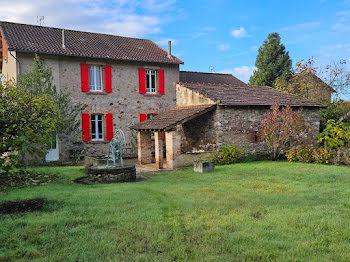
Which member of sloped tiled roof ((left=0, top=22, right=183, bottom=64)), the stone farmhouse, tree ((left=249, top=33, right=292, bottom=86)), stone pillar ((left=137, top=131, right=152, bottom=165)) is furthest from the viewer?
tree ((left=249, top=33, right=292, bottom=86))

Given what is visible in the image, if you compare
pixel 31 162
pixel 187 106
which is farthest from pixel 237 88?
pixel 31 162

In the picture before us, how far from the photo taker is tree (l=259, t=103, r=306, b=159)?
1397 cm

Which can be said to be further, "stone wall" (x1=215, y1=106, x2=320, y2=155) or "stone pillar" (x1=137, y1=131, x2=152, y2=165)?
"stone pillar" (x1=137, y1=131, x2=152, y2=165)

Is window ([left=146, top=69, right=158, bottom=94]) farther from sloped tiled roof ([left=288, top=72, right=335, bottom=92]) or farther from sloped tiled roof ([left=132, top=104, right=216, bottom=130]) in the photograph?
sloped tiled roof ([left=288, top=72, right=335, bottom=92])

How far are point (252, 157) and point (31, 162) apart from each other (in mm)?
10669

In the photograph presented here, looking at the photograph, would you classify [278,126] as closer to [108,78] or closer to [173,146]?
[173,146]

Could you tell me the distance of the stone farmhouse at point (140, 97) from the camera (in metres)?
13.9

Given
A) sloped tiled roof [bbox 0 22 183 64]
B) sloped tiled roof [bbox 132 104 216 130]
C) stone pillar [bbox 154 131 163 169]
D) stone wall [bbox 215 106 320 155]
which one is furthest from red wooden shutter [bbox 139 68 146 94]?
stone wall [bbox 215 106 320 155]

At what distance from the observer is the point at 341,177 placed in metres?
9.80

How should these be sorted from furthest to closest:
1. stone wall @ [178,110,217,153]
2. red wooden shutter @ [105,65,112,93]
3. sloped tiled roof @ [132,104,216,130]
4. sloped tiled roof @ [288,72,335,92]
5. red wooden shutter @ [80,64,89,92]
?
sloped tiled roof @ [288,72,335,92], red wooden shutter @ [105,65,112,93], red wooden shutter @ [80,64,89,92], stone wall @ [178,110,217,153], sloped tiled roof @ [132,104,216,130]

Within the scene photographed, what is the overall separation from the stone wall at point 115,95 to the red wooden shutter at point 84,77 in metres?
0.19

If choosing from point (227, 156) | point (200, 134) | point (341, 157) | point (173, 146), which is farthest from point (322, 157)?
point (173, 146)

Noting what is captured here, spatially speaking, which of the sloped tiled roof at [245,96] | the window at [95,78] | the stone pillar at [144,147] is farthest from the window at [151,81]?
the stone pillar at [144,147]

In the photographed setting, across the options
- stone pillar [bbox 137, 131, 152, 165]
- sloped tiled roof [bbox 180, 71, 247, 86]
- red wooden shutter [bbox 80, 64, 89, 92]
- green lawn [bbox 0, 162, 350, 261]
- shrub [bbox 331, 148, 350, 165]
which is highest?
sloped tiled roof [bbox 180, 71, 247, 86]
